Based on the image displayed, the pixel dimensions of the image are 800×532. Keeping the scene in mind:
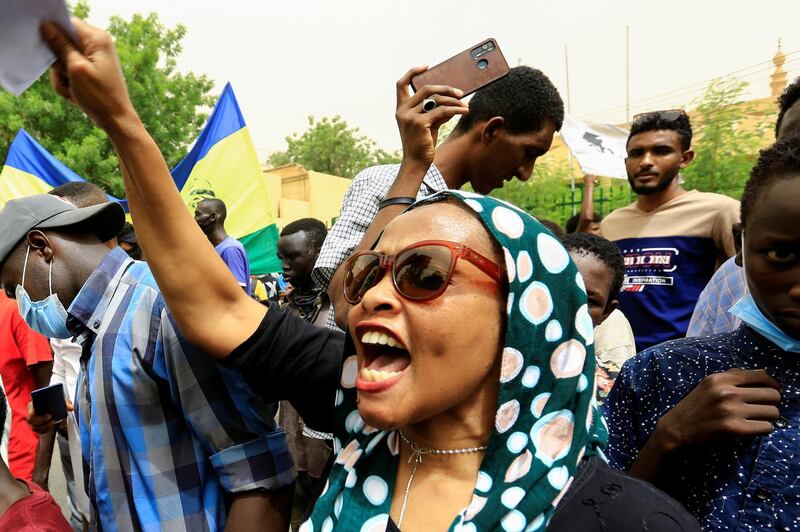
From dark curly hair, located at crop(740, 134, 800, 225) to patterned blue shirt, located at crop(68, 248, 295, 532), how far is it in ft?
4.15

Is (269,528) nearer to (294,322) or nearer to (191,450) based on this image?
(191,450)

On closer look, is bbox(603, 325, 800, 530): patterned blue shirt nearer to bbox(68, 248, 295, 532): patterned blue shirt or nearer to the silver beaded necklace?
the silver beaded necklace

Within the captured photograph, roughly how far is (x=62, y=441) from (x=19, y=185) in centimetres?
501

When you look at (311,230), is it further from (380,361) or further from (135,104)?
(135,104)

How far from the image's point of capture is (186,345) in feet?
4.91

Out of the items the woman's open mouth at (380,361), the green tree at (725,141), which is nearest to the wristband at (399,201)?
the woman's open mouth at (380,361)

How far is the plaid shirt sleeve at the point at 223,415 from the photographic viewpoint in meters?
1.50

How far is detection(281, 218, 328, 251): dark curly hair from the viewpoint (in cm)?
493

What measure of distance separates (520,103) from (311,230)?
2.84 m

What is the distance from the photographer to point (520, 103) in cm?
246

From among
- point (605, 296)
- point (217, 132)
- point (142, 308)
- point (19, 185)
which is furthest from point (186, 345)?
point (19, 185)

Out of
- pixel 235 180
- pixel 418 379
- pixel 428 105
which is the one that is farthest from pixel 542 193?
pixel 418 379

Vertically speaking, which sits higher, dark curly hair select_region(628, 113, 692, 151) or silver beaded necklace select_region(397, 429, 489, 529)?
dark curly hair select_region(628, 113, 692, 151)

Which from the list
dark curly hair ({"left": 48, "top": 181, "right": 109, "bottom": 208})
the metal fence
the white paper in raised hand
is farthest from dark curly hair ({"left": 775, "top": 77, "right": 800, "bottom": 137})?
the metal fence
